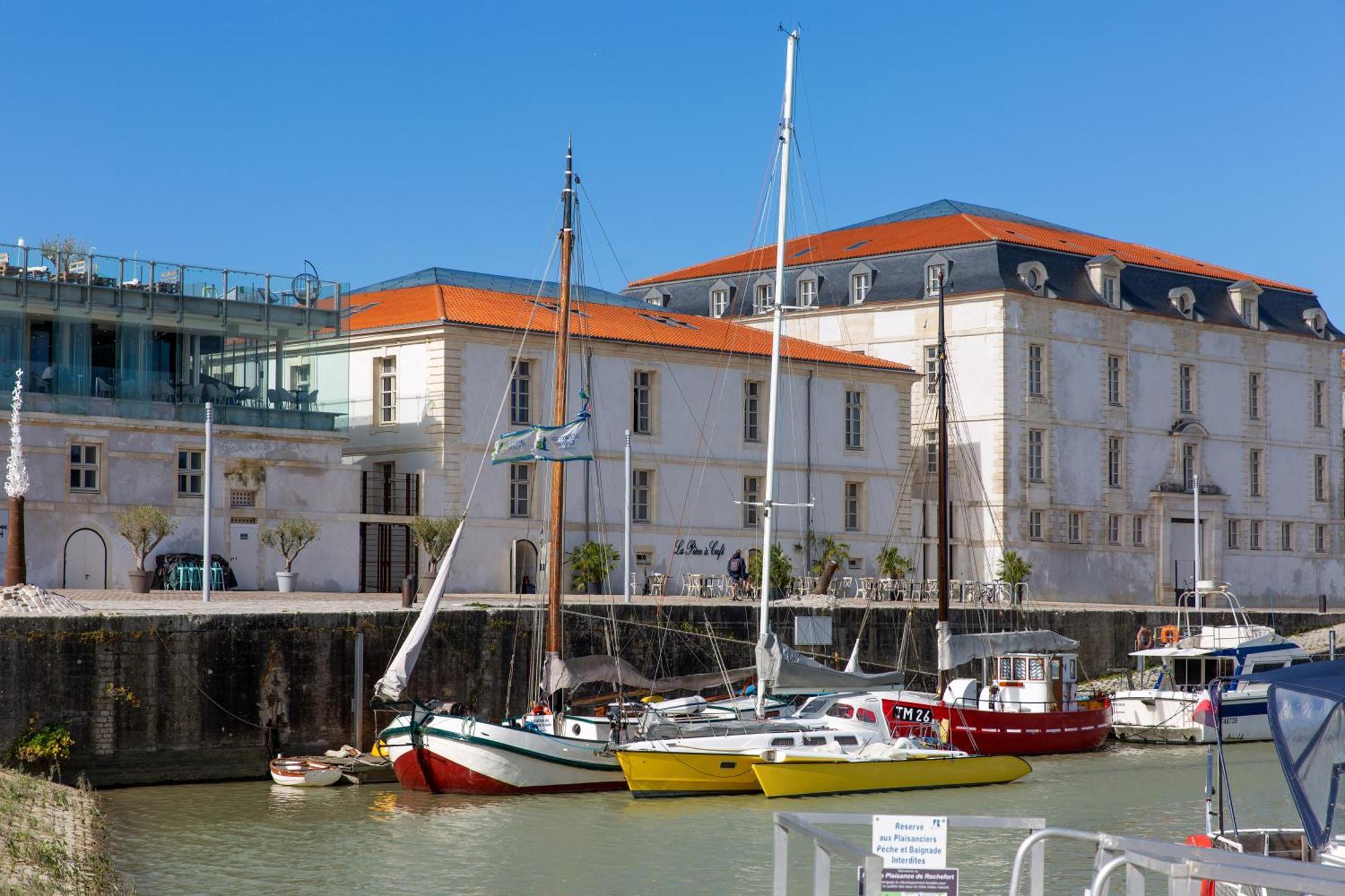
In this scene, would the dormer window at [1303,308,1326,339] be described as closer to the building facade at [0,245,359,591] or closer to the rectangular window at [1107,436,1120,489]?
the rectangular window at [1107,436,1120,489]

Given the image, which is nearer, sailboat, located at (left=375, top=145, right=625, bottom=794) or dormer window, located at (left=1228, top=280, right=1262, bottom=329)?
sailboat, located at (left=375, top=145, right=625, bottom=794)

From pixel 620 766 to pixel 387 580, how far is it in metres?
20.3

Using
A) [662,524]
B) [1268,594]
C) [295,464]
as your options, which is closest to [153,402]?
[295,464]


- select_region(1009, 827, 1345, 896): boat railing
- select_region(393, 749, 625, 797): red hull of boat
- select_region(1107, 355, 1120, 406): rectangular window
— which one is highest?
select_region(1107, 355, 1120, 406): rectangular window

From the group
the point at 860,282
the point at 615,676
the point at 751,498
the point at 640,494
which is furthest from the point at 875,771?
the point at 860,282

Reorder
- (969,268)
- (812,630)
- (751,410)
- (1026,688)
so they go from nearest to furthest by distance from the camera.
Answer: (1026,688)
(812,630)
(751,410)
(969,268)

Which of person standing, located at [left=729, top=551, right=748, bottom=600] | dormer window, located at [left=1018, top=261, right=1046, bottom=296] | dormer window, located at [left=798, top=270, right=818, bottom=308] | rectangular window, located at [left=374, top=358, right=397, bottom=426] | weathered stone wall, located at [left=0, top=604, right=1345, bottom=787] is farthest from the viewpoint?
dormer window, located at [left=798, top=270, right=818, bottom=308]

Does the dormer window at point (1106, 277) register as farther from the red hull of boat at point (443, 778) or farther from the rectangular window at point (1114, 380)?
the red hull of boat at point (443, 778)

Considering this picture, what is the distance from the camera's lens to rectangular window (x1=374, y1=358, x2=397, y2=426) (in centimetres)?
4938

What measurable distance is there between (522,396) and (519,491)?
2590 millimetres

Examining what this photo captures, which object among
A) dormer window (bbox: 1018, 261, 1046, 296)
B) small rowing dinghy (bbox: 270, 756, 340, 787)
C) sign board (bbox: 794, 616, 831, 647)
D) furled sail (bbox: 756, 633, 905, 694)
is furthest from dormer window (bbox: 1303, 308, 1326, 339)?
small rowing dinghy (bbox: 270, 756, 340, 787)

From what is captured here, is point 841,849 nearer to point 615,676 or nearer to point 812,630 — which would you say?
point 615,676

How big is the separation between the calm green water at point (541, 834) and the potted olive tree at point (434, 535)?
50.3 ft

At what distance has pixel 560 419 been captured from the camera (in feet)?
110
